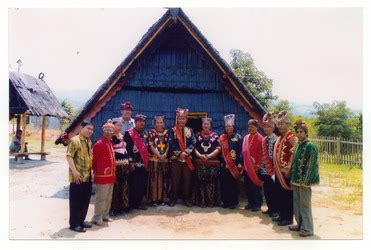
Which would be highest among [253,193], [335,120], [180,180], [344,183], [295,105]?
[295,105]

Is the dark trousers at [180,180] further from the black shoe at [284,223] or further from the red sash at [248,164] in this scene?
the black shoe at [284,223]

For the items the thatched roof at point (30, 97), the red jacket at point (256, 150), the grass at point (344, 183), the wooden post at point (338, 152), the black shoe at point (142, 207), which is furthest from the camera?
the wooden post at point (338, 152)

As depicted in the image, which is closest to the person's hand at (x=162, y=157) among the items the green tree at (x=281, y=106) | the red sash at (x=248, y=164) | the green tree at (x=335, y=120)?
the red sash at (x=248, y=164)

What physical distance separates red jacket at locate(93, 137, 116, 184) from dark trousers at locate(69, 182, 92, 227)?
0.33m

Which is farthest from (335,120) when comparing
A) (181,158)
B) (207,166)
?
(181,158)

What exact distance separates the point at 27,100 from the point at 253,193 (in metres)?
11.2

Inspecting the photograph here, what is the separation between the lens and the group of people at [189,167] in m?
6.30

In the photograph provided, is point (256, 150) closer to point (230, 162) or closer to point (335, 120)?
point (230, 162)

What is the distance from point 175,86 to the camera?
29.6 ft

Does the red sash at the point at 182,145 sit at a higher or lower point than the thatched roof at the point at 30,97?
lower

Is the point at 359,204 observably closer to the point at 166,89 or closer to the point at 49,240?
the point at 166,89

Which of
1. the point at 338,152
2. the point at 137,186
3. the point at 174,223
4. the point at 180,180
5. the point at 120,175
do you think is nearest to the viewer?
the point at 174,223

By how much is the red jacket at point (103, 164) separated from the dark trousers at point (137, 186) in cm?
91

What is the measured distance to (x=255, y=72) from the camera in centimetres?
2358
